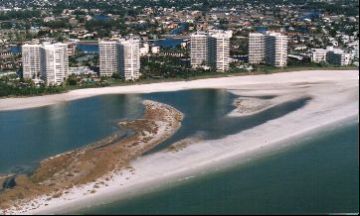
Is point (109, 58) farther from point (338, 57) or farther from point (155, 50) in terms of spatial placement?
point (338, 57)

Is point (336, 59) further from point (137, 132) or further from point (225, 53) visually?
point (137, 132)

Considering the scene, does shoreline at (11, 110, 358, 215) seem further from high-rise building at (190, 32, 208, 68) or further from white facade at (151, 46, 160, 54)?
white facade at (151, 46, 160, 54)

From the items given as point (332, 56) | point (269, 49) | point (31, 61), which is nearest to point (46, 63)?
point (31, 61)

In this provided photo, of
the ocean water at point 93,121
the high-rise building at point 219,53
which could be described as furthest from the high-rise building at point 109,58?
the high-rise building at point 219,53

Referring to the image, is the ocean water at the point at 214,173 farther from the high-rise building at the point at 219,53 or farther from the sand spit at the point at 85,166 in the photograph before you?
the high-rise building at the point at 219,53

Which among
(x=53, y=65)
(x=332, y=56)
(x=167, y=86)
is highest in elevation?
(x=332, y=56)

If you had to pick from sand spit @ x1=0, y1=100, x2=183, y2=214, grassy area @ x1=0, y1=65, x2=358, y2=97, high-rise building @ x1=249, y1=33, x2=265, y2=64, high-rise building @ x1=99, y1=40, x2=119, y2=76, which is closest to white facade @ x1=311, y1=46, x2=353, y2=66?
grassy area @ x1=0, y1=65, x2=358, y2=97

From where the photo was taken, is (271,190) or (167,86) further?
(167,86)
